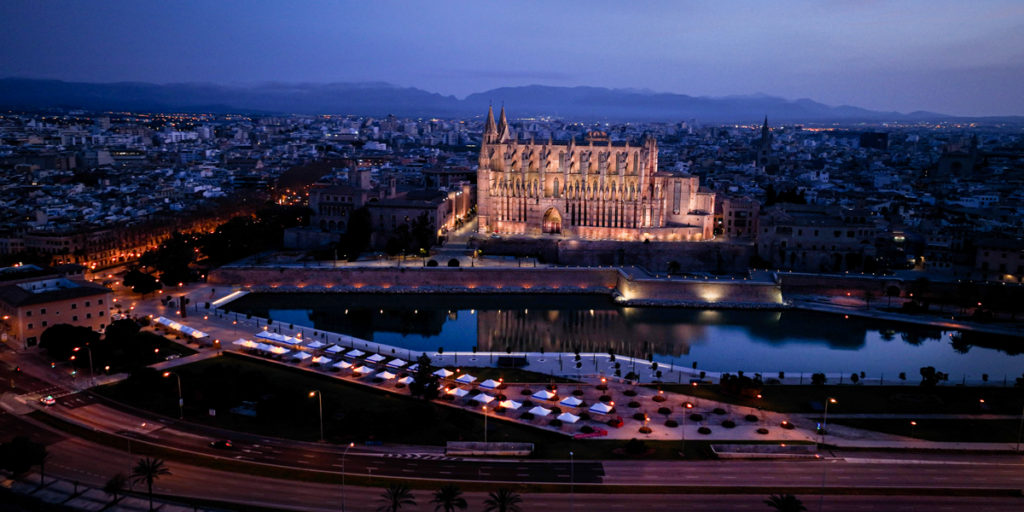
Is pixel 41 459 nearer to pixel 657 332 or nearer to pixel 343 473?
pixel 343 473

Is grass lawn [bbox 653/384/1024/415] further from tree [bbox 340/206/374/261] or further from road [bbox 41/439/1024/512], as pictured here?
tree [bbox 340/206/374/261]

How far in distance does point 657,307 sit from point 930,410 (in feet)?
56.0

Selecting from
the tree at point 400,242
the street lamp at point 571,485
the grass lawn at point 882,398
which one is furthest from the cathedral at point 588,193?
the street lamp at point 571,485

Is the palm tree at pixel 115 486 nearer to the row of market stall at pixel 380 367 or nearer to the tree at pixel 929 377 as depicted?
the row of market stall at pixel 380 367

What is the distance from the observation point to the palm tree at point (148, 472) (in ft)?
54.0

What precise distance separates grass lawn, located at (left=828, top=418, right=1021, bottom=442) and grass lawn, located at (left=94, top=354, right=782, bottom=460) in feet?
19.0

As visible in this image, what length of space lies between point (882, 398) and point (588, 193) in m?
26.1

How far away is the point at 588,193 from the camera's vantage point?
4738 centimetres

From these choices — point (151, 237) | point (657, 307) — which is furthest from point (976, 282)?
point (151, 237)

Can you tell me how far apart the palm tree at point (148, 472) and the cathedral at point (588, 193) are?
105ft

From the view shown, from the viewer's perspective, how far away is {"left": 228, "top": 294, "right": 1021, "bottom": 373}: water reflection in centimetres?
3139

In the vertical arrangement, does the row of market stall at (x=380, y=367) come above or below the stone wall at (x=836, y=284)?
below

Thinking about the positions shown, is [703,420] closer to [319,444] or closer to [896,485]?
[896,485]

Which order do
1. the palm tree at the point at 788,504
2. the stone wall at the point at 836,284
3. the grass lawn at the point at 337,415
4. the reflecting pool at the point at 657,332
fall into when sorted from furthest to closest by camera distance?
the stone wall at the point at 836,284
the reflecting pool at the point at 657,332
the grass lawn at the point at 337,415
the palm tree at the point at 788,504
